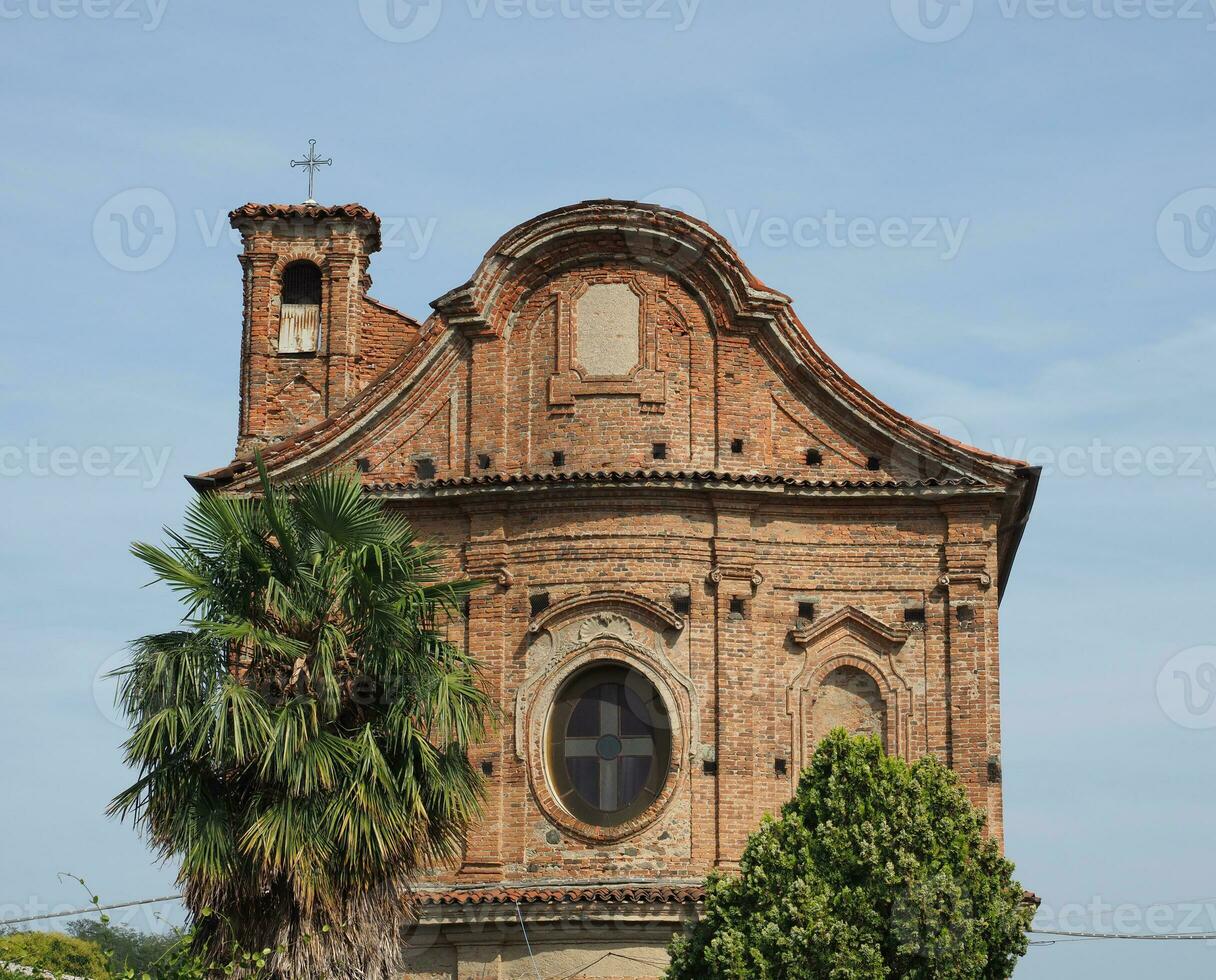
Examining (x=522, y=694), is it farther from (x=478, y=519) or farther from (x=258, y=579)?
(x=258, y=579)

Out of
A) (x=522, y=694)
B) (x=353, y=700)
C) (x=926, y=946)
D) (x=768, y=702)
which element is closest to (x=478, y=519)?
(x=522, y=694)

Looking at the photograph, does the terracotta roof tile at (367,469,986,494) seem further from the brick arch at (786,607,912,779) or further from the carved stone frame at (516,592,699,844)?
the brick arch at (786,607,912,779)

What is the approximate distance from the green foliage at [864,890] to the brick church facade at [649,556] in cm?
355

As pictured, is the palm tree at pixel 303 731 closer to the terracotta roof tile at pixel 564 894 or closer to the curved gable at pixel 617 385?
the terracotta roof tile at pixel 564 894

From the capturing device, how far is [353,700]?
23766 millimetres

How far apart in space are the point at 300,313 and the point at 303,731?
41.4 ft

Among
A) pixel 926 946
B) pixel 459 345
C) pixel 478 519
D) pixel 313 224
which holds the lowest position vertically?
pixel 926 946

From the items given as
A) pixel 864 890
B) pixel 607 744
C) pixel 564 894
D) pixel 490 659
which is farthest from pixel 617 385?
pixel 864 890

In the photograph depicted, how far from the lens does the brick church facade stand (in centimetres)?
2911

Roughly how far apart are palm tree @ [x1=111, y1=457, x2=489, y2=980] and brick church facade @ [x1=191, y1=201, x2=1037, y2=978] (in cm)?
498

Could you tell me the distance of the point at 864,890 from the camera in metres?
24.2

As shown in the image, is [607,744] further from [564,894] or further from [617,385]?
[617,385]

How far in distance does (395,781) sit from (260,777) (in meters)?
1.48

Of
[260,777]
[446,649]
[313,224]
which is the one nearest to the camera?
[260,777]
